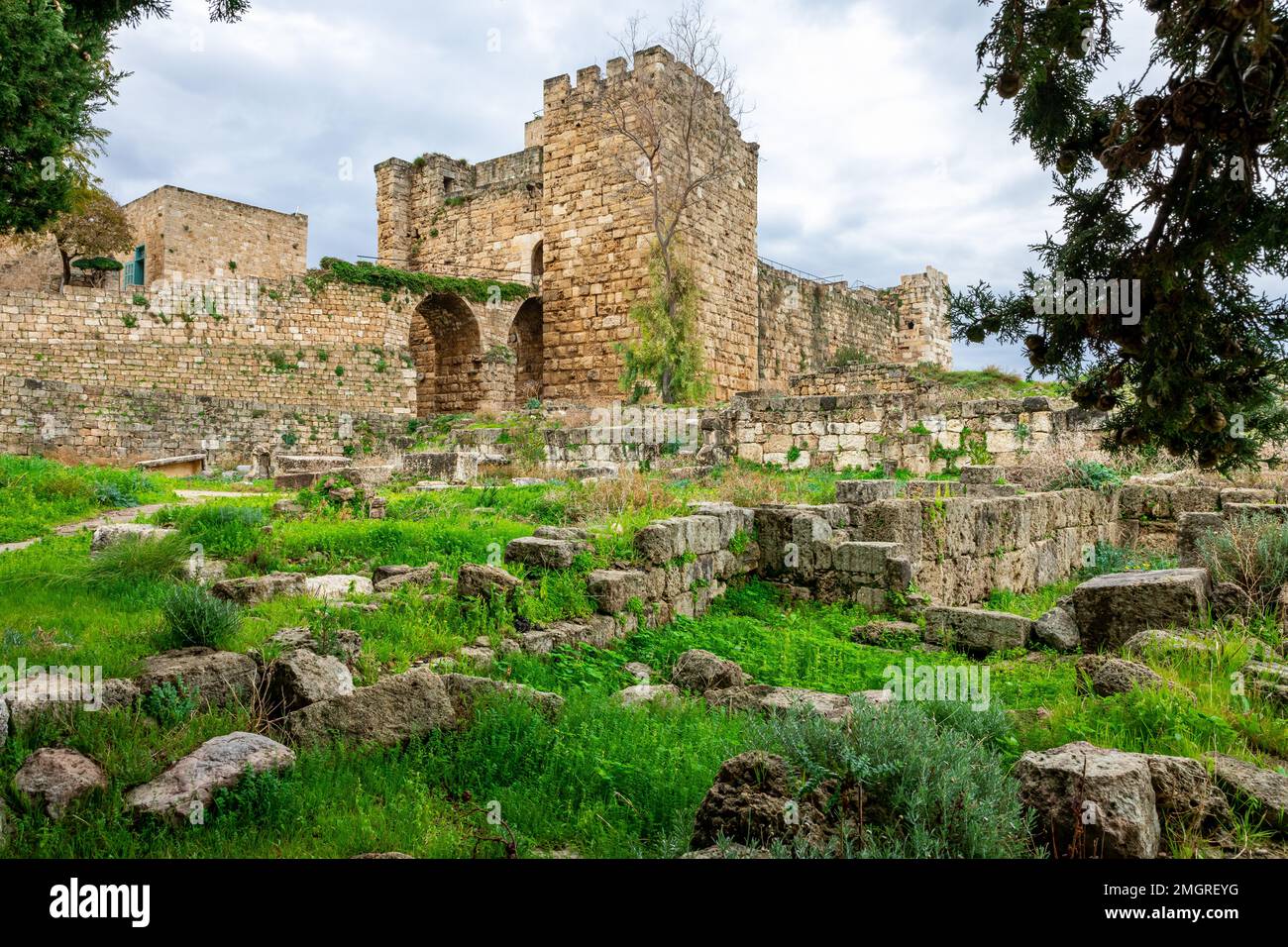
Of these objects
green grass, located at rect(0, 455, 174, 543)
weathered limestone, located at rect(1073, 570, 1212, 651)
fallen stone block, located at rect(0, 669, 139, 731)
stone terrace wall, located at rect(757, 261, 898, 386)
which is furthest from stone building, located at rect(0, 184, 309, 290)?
weathered limestone, located at rect(1073, 570, 1212, 651)

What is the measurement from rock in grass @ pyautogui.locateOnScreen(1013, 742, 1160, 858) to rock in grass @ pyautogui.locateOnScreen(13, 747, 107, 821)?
3461mm

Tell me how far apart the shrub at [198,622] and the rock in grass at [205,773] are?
1.11m

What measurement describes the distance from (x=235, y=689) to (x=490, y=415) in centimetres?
1703

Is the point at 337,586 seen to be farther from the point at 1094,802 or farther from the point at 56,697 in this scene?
the point at 1094,802

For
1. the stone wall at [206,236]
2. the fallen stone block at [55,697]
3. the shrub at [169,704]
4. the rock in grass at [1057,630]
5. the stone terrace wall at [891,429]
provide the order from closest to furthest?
1. the fallen stone block at [55,697]
2. the shrub at [169,704]
3. the rock in grass at [1057,630]
4. the stone terrace wall at [891,429]
5. the stone wall at [206,236]

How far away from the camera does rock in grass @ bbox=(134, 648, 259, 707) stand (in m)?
3.92

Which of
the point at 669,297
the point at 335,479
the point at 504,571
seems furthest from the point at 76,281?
the point at 504,571

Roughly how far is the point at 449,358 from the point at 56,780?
75.3 feet

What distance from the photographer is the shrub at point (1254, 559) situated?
6.15 m

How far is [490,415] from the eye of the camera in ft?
68.2

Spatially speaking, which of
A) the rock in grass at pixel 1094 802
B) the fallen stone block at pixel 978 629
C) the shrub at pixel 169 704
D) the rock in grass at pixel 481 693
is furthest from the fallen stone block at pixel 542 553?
the rock in grass at pixel 1094 802

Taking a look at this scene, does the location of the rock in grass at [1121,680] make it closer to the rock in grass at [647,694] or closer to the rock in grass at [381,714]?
the rock in grass at [647,694]

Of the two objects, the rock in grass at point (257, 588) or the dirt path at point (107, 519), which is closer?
the rock in grass at point (257, 588)
